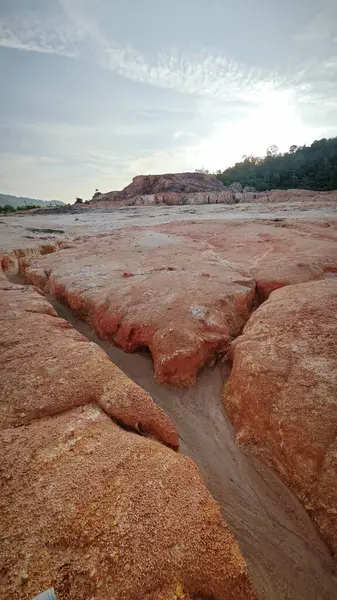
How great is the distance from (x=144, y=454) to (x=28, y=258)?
17.9ft

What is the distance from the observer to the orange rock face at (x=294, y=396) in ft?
5.04

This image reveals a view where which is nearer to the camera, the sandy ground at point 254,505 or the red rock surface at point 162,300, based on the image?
the sandy ground at point 254,505

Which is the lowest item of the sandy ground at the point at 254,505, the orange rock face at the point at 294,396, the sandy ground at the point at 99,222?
the sandy ground at the point at 254,505

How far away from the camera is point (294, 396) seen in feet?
5.98

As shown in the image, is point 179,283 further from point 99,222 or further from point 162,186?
point 162,186

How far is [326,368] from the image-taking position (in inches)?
75.5

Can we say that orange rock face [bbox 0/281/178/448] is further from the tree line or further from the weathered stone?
the tree line

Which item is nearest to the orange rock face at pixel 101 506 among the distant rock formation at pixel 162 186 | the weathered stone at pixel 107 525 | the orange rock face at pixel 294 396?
the weathered stone at pixel 107 525

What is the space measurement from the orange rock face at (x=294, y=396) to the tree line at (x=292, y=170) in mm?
35348

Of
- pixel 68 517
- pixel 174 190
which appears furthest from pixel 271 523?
pixel 174 190

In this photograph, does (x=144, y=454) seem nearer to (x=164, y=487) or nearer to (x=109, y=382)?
(x=164, y=487)

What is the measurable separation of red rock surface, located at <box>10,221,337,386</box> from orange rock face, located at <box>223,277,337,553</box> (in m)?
0.42

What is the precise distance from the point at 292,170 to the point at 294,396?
4440 cm

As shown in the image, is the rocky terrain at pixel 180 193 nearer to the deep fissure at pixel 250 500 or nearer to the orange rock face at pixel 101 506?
the deep fissure at pixel 250 500
